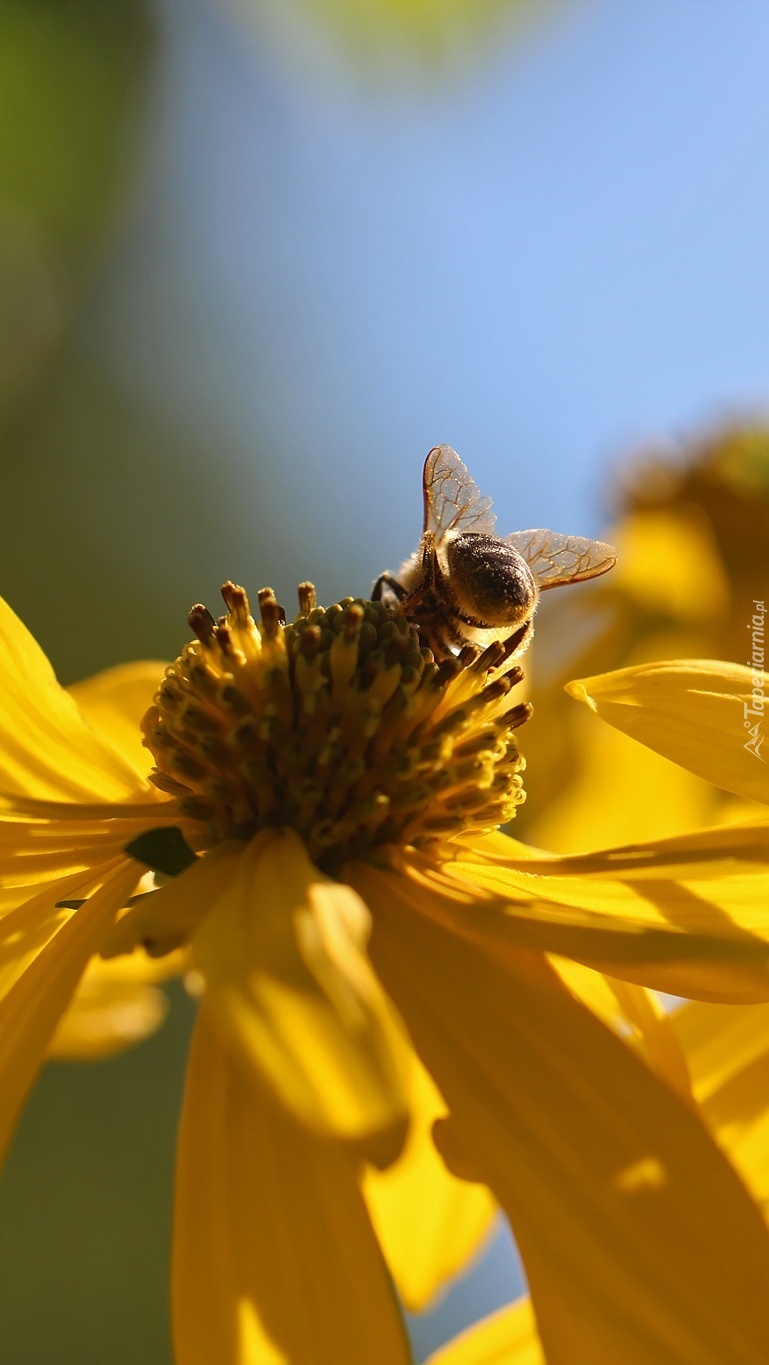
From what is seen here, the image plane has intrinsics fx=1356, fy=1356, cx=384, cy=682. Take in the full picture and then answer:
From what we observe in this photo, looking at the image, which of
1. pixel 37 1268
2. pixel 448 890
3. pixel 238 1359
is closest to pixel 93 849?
pixel 448 890

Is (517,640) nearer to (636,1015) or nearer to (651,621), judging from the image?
(636,1015)

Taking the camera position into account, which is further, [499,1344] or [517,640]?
[517,640]

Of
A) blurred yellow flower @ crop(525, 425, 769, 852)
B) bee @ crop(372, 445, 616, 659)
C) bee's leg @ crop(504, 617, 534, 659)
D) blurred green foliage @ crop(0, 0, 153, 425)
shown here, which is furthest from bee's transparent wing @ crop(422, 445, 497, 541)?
blurred green foliage @ crop(0, 0, 153, 425)

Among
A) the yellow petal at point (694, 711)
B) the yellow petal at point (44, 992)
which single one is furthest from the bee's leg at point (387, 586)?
the yellow petal at point (44, 992)

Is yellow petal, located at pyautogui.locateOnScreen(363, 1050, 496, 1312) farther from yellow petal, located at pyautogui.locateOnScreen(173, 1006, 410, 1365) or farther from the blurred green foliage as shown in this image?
the blurred green foliage

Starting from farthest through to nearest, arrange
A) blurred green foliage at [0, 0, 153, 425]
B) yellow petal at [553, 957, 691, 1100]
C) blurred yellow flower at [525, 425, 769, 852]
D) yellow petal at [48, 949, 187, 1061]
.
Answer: blurred green foliage at [0, 0, 153, 425], blurred yellow flower at [525, 425, 769, 852], yellow petal at [48, 949, 187, 1061], yellow petal at [553, 957, 691, 1100]

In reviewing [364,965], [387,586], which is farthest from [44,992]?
[387,586]

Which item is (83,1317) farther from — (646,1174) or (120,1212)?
(646,1174)
